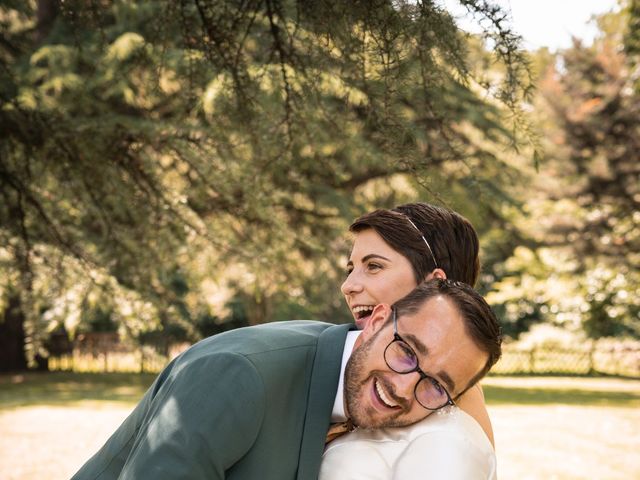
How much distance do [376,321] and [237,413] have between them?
0.79m

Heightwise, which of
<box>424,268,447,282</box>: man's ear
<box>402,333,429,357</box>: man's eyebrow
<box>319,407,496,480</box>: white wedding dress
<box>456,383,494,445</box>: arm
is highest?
<box>424,268,447,282</box>: man's ear

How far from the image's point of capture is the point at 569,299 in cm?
2291

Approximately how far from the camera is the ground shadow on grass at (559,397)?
1650 centimetres

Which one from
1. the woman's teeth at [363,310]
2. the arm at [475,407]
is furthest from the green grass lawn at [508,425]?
the woman's teeth at [363,310]

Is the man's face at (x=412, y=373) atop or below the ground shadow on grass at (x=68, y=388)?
atop

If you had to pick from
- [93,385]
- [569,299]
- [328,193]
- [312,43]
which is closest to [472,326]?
[312,43]

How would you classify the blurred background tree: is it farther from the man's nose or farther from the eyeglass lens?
the eyeglass lens

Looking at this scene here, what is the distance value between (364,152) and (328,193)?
9.87 meters

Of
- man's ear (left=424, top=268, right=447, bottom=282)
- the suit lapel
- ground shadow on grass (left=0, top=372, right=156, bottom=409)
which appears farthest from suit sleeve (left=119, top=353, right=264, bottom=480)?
ground shadow on grass (left=0, top=372, right=156, bottom=409)

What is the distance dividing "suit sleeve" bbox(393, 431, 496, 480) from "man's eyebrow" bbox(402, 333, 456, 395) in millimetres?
157

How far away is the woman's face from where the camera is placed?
3.34 meters

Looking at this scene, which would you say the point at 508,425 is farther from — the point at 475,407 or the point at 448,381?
the point at 448,381

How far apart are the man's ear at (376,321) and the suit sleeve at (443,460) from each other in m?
0.39

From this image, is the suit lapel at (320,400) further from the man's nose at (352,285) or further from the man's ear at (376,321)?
the man's nose at (352,285)
